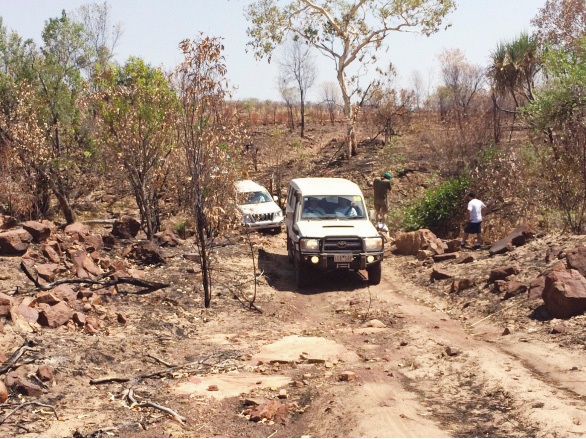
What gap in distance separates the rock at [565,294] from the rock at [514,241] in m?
4.10

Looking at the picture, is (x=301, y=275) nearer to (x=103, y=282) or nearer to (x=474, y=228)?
(x=103, y=282)

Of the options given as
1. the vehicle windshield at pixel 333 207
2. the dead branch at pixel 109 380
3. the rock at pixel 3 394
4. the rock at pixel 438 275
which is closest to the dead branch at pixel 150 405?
the dead branch at pixel 109 380

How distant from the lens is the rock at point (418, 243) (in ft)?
54.3

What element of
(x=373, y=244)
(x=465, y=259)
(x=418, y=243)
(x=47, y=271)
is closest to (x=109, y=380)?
(x=47, y=271)

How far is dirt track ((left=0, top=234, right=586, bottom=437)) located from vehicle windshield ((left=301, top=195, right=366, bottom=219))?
220cm

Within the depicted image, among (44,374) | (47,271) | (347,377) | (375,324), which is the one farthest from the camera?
(47,271)

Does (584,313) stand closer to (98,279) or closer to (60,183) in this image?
(98,279)

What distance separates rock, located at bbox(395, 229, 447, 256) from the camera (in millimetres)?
16547

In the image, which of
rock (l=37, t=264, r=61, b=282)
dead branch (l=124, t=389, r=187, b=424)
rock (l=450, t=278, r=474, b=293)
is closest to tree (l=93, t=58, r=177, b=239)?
rock (l=37, t=264, r=61, b=282)

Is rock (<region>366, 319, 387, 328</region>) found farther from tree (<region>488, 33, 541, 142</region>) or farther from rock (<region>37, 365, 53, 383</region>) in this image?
tree (<region>488, 33, 541, 142</region>)

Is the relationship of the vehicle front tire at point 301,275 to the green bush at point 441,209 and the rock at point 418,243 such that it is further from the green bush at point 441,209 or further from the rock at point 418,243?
the green bush at point 441,209

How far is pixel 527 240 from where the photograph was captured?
14742mm

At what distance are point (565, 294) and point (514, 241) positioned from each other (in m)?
5.01

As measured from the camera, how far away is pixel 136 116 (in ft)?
52.6
